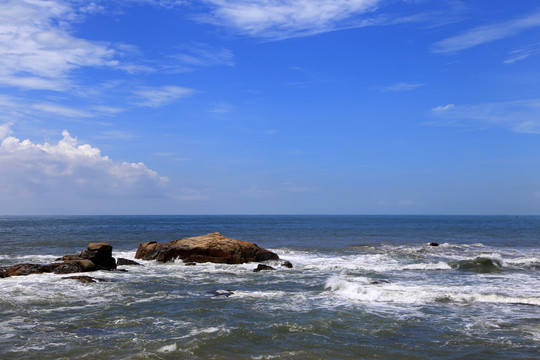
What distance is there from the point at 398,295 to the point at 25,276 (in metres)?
19.4

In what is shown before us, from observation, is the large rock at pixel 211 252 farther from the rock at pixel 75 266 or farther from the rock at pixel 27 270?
the rock at pixel 27 270

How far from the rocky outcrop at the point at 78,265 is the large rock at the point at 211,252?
15.5 feet

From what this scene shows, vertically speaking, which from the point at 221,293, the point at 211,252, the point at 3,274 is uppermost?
the point at 211,252

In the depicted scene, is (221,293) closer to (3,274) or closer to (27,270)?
(27,270)

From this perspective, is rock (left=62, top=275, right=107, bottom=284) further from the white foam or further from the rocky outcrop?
the white foam

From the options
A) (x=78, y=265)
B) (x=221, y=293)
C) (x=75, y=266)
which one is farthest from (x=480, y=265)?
(x=75, y=266)

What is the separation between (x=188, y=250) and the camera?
100 feet

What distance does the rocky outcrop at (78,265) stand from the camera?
23.7 meters

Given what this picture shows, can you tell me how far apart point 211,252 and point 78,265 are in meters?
8.85

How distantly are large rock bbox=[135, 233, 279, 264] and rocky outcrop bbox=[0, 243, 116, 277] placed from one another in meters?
A: 4.73

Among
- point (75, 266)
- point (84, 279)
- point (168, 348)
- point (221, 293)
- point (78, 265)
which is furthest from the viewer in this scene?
point (78, 265)

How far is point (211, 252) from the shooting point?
1190 inches

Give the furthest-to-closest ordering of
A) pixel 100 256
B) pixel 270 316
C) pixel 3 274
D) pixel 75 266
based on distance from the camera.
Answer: pixel 100 256 < pixel 75 266 < pixel 3 274 < pixel 270 316

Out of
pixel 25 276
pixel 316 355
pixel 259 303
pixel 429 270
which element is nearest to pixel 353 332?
pixel 316 355
